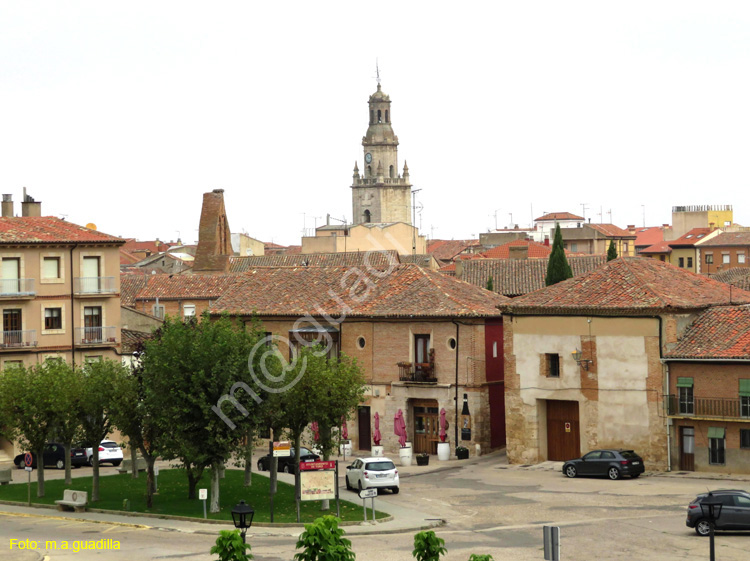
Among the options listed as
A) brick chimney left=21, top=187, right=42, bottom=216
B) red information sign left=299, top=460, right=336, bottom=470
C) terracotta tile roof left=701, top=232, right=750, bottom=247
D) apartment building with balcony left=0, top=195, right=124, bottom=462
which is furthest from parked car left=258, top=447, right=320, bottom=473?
terracotta tile roof left=701, top=232, right=750, bottom=247

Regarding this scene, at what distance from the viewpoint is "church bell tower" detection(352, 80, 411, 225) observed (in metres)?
176

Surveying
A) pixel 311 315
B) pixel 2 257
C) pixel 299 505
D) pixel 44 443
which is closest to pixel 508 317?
pixel 311 315

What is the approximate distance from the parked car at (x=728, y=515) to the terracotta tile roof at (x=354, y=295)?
21265 mm

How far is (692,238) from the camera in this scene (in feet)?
444

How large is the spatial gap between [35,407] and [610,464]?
21880 mm

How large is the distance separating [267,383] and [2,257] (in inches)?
838

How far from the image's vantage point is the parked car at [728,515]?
33.1 m

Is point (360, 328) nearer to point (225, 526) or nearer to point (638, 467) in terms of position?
point (638, 467)

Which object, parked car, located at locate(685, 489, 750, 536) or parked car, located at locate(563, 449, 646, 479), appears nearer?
parked car, located at locate(685, 489, 750, 536)

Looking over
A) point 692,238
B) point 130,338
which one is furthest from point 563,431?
point 692,238

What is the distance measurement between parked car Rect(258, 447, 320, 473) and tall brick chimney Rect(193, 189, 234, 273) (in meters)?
49.7

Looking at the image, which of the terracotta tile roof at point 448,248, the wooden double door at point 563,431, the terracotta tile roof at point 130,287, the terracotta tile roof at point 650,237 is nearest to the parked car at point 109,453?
the wooden double door at point 563,431

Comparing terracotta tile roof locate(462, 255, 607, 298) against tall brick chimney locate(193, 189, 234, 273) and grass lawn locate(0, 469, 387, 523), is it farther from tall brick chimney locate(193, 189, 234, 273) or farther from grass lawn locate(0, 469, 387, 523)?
grass lawn locate(0, 469, 387, 523)

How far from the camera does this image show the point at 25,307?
5691 cm
